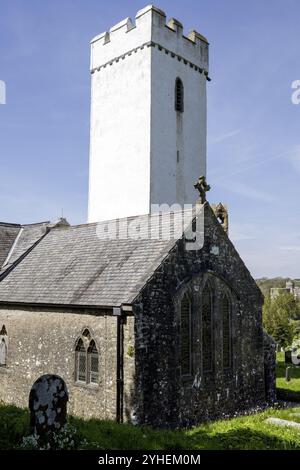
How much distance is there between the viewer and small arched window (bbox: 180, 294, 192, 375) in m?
15.9

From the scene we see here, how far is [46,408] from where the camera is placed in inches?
348

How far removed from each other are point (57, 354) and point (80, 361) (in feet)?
4.20

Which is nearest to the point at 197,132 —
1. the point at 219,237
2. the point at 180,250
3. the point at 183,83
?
the point at 183,83

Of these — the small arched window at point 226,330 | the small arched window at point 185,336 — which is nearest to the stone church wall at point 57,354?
the small arched window at point 185,336

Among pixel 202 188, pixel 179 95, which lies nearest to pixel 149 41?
pixel 179 95

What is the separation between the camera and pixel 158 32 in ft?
85.7

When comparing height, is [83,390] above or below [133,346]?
below

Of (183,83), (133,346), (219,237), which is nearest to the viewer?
(133,346)

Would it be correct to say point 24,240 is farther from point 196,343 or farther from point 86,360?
point 196,343

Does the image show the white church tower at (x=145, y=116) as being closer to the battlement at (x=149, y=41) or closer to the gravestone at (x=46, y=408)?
the battlement at (x=149, y=41)

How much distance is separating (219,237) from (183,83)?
1392cm

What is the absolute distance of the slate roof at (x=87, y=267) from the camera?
15.9 meters

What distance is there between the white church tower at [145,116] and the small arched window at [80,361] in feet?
35.2
